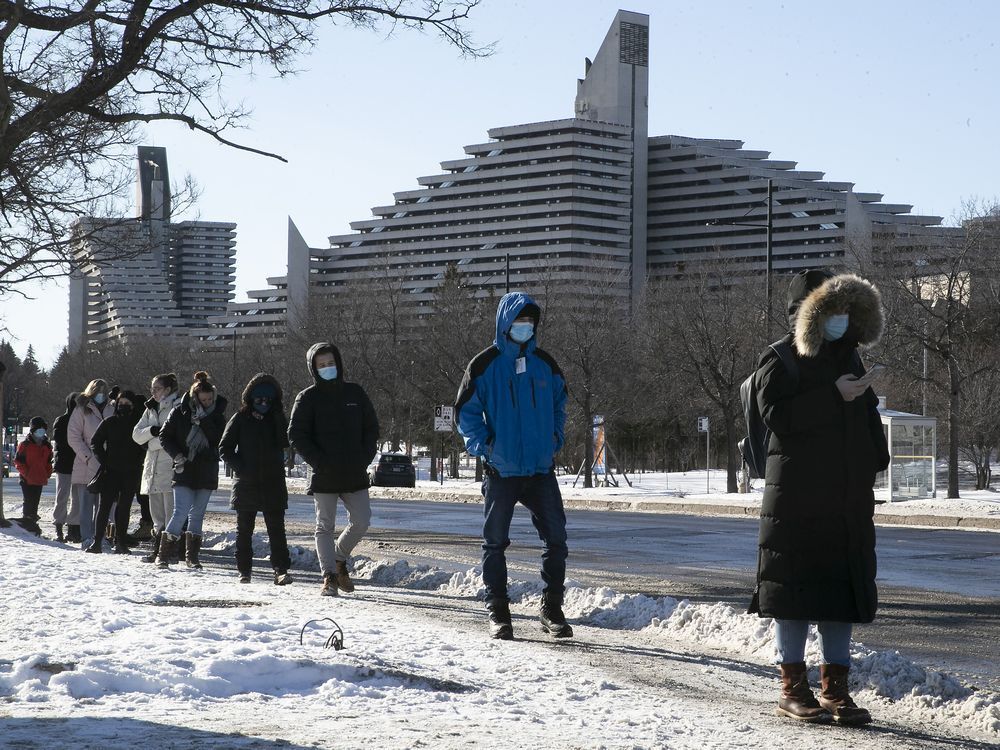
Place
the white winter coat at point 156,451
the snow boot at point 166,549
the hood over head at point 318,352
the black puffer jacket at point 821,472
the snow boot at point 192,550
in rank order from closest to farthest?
the black puffer jacket at point 821,472
the hood over head at point 318,352
the snow boot at point 166,549
the snow boot at point 192,550
the white winter coat at point 156,451

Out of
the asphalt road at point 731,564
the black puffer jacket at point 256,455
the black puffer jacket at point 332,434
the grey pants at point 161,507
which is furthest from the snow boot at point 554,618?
the grey pants at point 161,507

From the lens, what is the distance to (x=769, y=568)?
18.3 ft

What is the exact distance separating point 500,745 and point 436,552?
1010 centimetres

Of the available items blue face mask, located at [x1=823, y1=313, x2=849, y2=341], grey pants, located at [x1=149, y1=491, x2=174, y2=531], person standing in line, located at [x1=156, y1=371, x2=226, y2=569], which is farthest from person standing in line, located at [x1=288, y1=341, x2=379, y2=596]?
blue face mask, located at [x1=823, y1=313, x2=849, y2=341]

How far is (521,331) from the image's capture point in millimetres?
7707

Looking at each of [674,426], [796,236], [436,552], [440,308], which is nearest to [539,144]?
[796,236]

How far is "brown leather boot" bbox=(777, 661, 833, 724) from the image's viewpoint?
5.51 m

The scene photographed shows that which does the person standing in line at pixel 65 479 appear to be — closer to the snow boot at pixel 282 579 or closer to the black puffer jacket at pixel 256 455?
the black puffer jacket at pixel 256 455

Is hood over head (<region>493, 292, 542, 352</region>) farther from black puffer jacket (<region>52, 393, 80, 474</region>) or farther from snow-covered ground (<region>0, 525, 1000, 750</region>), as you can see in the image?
black puffer jacket (<region>52, 393, 80, 474</region>)

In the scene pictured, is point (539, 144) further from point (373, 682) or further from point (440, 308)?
point (373, 682)

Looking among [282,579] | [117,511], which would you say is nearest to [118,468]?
[117,511]

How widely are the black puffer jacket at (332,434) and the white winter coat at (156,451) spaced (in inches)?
A: 124

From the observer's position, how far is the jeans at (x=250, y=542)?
35.5 ft

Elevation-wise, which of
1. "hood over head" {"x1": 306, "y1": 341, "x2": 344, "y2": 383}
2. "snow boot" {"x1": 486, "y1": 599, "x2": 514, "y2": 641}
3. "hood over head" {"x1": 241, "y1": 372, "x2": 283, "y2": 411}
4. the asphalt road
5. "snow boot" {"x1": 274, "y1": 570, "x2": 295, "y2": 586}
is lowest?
the asphalt road
